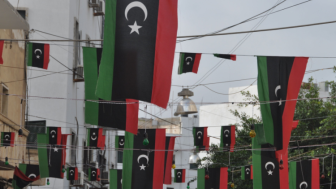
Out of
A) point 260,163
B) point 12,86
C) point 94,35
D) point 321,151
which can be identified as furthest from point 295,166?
point 94,35

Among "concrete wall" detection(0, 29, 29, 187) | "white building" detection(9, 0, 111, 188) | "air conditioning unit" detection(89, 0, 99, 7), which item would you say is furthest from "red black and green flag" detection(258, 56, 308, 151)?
"air conditioning unit" detection(89, 0, 99, 7)

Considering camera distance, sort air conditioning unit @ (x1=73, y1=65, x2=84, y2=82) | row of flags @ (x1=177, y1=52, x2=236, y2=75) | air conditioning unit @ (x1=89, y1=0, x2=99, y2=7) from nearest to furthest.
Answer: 1. row of flags @ (x1=177, y1=52, x2=236, y2=75)
2. air conditioning unit @ (x1=73, y1=65, x2=84, y2=82)
3. air conditioning unit @ (x1=89, y1=0, x2=99, y2=7)

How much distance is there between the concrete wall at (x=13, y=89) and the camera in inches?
643

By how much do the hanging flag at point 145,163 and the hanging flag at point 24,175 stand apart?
289cm

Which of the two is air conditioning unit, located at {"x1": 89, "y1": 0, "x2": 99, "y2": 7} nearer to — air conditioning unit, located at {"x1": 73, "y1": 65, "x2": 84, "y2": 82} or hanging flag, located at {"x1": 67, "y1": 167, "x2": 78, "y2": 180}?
air conditioning unit, located at {"x1": 73, "y1": 65, "x2": 84, "y2": 82}

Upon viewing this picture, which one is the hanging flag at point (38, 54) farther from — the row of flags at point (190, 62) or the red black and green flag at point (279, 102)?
the red black and green flag at point (279, 102)

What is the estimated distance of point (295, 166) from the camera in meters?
18.3

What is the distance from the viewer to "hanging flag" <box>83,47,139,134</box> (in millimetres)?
12879

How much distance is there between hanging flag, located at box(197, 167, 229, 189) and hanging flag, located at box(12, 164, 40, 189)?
6565 mm

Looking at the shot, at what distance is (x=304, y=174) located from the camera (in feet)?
60.1

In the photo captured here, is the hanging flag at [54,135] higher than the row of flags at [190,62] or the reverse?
the reverse

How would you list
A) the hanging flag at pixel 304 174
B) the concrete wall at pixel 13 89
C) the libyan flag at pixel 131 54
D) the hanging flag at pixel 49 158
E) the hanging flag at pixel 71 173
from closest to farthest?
1. the libyan flag at pixel 131 54
2. the concrete wall at pixel 13 89
3. the hanging flag at pixel 304 174
4. the hanging flag at pixel 49 158
5. the hanging flag at pixel 71 173

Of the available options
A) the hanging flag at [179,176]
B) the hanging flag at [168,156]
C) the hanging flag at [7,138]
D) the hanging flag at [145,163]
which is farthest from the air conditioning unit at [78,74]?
the hanging flag at [179,176]

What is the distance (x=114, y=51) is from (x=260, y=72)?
16.3ft
